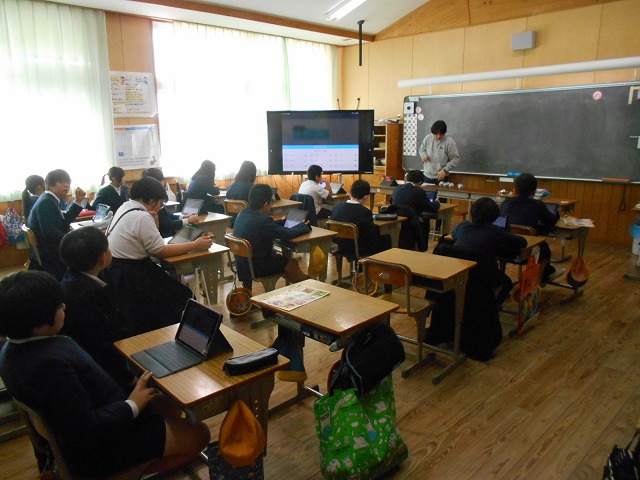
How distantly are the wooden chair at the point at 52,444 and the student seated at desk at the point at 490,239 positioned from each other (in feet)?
7.90

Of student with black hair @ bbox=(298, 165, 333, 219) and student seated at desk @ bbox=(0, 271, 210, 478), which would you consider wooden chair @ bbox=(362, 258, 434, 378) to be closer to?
student seated at desk @ bbox=(0, 271, 210, 478)

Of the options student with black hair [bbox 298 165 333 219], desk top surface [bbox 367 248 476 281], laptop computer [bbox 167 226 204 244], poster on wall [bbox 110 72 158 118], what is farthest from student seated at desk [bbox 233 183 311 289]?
poster on wall [bbox 110 72 158 118]

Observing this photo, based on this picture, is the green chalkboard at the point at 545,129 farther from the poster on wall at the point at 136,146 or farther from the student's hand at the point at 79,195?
the student's hand at the point at 79,195

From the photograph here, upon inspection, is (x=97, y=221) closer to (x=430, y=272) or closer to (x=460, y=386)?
(x=430, y=272)

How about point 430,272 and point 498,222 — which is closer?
point 430,272

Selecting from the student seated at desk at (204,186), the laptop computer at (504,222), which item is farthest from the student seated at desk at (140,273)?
the student seated at desk at (204,186)

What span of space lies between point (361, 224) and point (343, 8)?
161 inches

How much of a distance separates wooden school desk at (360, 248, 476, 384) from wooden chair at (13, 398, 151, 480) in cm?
185

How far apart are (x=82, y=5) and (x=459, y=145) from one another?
557cm

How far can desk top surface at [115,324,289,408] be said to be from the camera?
1.63 metres

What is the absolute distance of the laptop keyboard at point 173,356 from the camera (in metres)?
1.83

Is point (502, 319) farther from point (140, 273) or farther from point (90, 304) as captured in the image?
A: point (90, 304)

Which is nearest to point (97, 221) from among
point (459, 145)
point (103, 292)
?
point (103, 292)

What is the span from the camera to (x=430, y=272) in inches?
114
